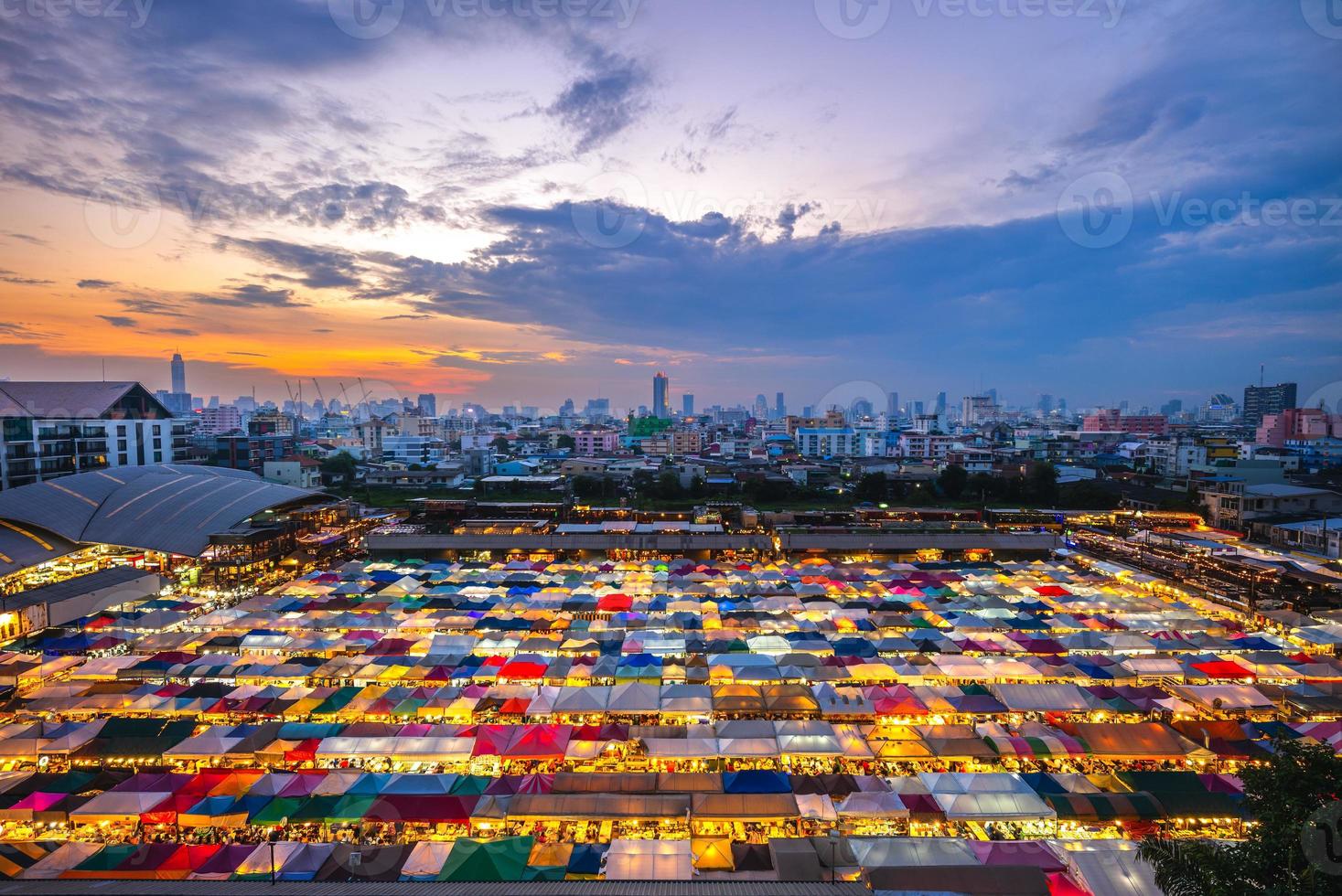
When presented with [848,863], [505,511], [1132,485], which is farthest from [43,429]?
[1132,485]

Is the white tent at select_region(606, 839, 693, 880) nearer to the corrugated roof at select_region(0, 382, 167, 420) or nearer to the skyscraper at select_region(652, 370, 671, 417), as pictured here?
the corrugated roof at select_region(0, 382, 167, 420)

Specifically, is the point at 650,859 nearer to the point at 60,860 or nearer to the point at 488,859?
the point at 488,859

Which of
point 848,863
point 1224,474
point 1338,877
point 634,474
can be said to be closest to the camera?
point 1338,877

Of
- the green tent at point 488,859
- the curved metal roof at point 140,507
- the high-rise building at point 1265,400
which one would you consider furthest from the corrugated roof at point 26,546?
the high-rise building at point 1265,400

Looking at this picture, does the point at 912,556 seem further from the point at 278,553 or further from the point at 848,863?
the point at 278,553

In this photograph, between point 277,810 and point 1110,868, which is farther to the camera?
point 277,810

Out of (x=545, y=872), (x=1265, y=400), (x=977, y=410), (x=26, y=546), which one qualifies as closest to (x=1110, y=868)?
(x=545, y=872)

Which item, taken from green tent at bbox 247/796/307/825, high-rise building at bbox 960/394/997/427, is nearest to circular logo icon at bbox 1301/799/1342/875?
green tent at bbox 247/796/307/825
